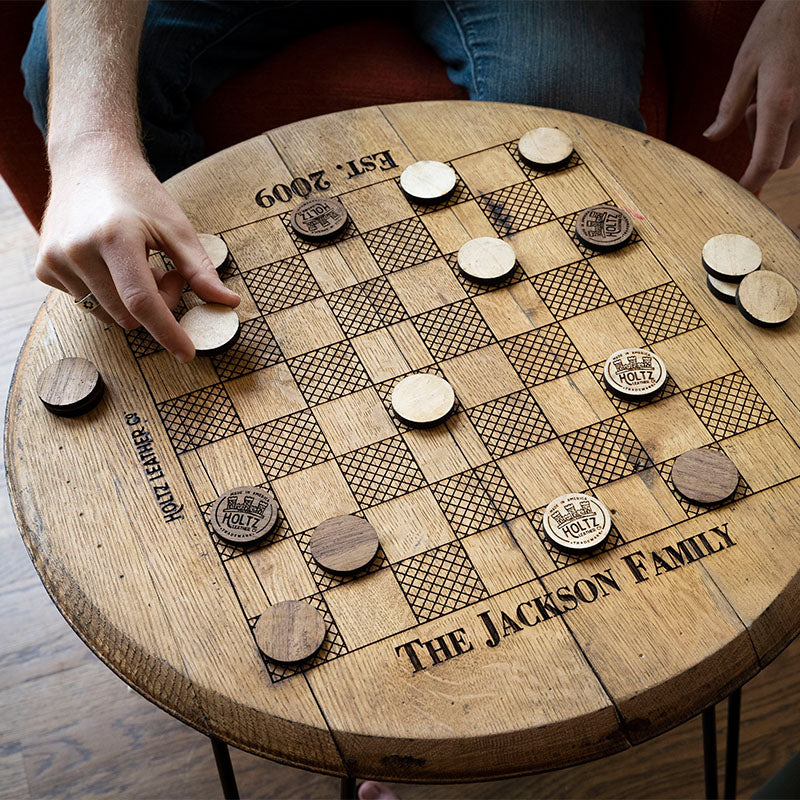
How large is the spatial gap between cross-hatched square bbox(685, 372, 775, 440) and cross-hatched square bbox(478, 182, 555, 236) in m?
0.33

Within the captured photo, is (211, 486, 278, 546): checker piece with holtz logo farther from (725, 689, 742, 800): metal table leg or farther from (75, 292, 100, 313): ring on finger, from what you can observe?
(725, 689, 742, 800): metal table leg

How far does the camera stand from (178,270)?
1.11m

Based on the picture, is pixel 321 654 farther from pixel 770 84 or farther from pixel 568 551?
pixel 770 84

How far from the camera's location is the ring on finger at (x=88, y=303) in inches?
43.4

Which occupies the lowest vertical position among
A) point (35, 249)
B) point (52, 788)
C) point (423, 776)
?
point (52, 788)

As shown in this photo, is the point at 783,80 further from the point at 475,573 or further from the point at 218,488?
the point at 218,488

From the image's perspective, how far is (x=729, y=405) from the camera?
3.39 ft

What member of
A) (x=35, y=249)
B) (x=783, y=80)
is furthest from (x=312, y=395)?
(x=35, y=249)

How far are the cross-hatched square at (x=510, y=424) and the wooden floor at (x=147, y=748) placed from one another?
78 cm

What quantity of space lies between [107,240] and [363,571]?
498 mm

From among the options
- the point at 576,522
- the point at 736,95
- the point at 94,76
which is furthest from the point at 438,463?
the point at 736,95

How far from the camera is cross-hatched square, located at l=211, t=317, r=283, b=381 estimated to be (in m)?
1.08

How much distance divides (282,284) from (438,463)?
34 cm

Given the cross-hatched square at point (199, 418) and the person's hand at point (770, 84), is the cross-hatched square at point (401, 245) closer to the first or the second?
the cross-hatched square at point (199, 418)
